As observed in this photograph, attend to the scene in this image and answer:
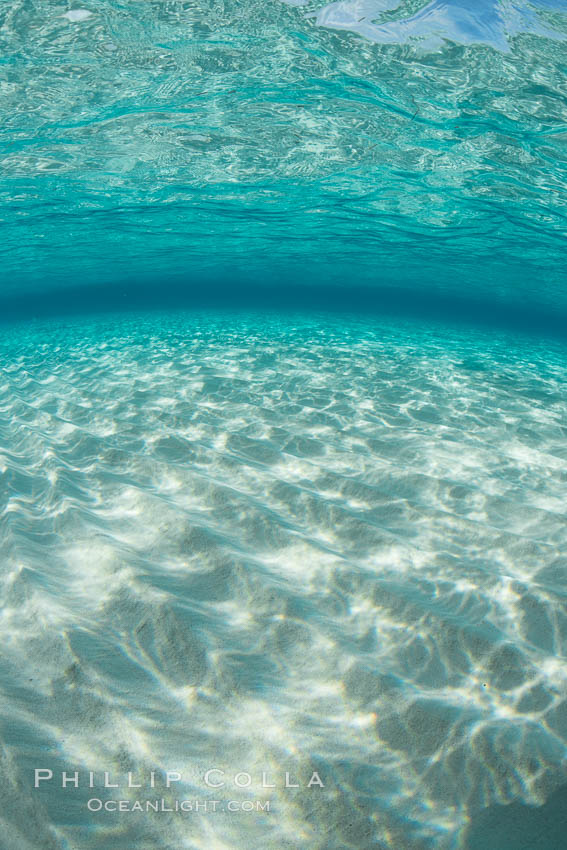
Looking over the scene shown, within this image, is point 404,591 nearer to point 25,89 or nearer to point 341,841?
point 341,841

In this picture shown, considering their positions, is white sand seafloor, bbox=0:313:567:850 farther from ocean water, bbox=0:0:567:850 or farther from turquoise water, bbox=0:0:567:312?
turquoise water, bbox=0:0:567:312

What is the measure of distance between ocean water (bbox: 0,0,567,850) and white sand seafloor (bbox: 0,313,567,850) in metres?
0.02

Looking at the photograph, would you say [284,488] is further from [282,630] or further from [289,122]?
[289,122]

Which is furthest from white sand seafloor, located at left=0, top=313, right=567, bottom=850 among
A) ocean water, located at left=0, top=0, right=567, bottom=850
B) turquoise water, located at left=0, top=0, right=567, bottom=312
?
turquoise water, located at left=0, top=0, right=567, bottom=312

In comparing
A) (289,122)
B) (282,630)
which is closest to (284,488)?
(282,630)

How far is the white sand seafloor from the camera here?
6.48ft

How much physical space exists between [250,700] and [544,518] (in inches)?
125

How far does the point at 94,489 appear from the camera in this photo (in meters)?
4.54

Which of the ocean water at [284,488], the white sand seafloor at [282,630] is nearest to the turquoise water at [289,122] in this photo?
the ocean water at [284,488]

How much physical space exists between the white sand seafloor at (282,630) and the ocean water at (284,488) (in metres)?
0.02

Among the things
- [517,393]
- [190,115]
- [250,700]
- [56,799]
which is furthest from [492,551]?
[190,115]

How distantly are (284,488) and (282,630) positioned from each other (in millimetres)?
1884

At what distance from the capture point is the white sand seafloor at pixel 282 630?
6.48ft

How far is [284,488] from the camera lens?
15.1 feet
